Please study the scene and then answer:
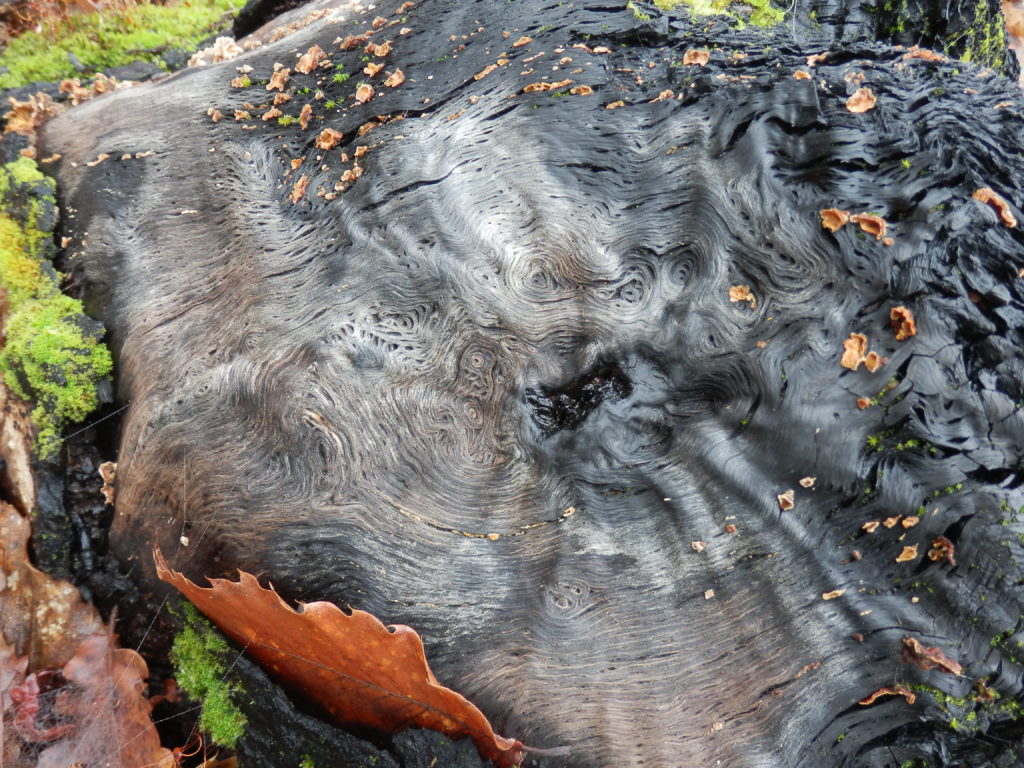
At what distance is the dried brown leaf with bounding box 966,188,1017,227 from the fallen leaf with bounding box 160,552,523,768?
1.77 metres

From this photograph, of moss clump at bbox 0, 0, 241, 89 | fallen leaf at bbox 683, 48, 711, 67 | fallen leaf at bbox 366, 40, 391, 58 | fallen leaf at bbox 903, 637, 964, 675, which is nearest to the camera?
fallen leaf at bbox 903, 637, 964, 675

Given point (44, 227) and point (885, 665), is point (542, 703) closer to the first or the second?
point (885, 665)

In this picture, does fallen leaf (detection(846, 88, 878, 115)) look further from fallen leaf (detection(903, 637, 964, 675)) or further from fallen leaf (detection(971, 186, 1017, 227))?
fallen leaf (detection(903, 637, 964, 675))

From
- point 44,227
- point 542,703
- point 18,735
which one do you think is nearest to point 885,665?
point 542,703

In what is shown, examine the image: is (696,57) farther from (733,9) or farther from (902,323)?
(902,323)

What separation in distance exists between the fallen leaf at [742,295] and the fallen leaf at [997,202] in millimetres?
574

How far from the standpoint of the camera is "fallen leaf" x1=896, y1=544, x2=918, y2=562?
5.33ft

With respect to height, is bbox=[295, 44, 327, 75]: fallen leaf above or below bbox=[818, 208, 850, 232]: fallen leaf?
above

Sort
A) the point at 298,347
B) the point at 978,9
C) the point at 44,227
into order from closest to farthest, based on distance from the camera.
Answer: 1. the point at 298,347
2. the point at 44,227
3. the point at 978,9

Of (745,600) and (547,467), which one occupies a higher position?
(547,467)

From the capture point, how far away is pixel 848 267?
5.58 ft

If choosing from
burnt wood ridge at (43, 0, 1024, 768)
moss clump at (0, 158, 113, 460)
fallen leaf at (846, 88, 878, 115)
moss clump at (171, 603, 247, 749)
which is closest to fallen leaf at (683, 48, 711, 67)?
burnt wood ridge at (43, 0, 1024, 768)

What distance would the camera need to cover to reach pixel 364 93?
2318 millimetres

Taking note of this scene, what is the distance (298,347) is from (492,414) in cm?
64
